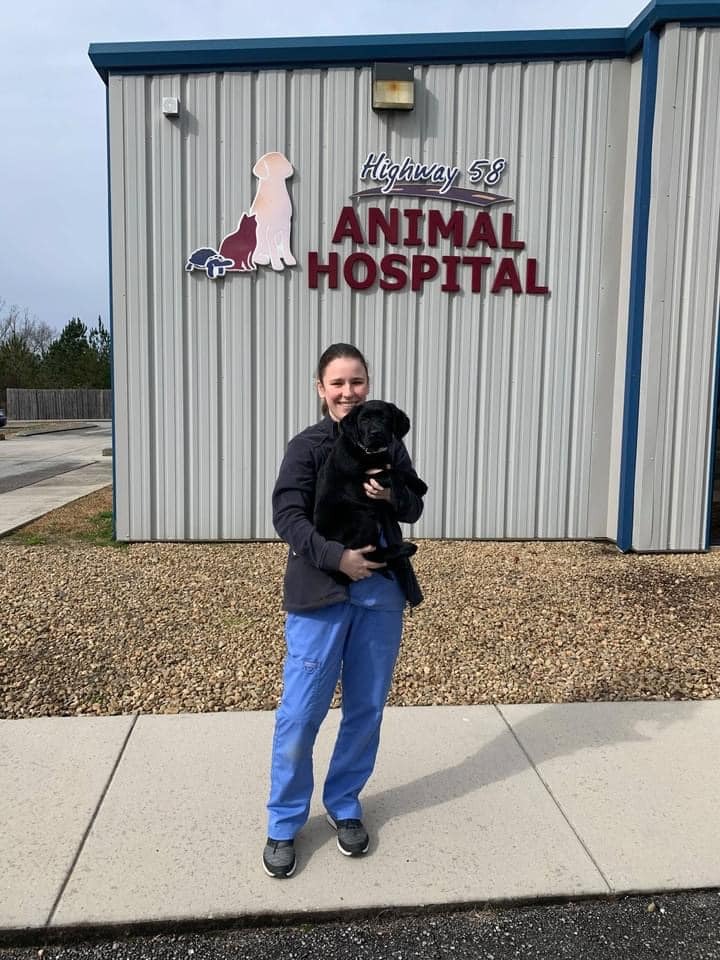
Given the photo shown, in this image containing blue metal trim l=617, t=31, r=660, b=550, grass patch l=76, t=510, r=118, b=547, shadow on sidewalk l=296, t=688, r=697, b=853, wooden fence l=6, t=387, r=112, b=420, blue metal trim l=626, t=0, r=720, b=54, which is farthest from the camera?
wooden fence l=6, t=387, r=112, b=420

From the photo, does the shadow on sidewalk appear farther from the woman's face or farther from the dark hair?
the dark hair

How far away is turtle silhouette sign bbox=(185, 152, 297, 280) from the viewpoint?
742cm

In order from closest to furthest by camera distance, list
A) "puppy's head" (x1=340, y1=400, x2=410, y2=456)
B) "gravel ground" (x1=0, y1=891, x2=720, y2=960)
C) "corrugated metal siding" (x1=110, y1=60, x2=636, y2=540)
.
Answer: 1. "gravel ground" (x1=0, y1=891, x2=720, y2=960)
2. "puppy's head" (x1=340, y1=400, x2=410, y2=456)
3. "corrugated metal siding" (x1=110, y1=60, x2=636, y2=540)

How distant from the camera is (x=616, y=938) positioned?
249cm

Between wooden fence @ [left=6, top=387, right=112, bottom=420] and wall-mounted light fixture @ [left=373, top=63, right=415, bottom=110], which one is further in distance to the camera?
wooden fence @ [left=6, top=387, right=112, bottom=420]

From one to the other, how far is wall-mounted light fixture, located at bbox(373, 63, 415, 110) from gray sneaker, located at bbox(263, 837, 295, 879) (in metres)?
6.55

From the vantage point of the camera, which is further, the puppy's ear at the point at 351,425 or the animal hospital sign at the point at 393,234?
the animal hospital sign at the point at 393,234

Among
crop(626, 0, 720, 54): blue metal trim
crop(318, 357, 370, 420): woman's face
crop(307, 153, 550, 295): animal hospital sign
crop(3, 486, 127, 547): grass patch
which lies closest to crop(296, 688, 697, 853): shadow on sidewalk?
crop(318, 357, 370, 420): woman's face

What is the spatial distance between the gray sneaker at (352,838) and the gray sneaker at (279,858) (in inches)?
7.3

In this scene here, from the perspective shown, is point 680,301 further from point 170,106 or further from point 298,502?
point 298,502

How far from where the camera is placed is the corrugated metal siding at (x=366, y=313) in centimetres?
737

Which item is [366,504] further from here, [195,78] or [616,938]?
Answer: [195,78]

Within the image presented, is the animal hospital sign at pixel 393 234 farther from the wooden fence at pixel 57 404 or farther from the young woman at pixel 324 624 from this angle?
the wooden fence at pixel 57 404

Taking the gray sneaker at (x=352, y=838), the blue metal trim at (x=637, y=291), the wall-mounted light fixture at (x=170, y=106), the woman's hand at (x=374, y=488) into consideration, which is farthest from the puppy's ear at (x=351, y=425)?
the wall-mounted light fixture at (x=170, y=106)
